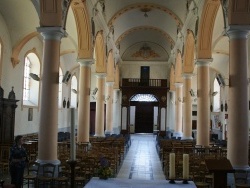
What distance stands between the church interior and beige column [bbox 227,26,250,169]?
1.2 inches

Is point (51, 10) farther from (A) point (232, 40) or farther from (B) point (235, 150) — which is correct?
(B) point (235, 150)

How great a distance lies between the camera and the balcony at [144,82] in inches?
1282

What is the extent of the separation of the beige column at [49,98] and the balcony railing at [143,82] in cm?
2218

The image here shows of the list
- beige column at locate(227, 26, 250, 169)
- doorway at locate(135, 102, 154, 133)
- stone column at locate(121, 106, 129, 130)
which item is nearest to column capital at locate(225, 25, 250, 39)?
beige column at locate(227, 26, 250, 169)

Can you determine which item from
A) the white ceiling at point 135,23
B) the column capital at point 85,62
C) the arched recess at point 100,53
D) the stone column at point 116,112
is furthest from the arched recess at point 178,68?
the column capital at point 85,62

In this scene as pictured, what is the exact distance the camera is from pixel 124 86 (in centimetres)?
3259

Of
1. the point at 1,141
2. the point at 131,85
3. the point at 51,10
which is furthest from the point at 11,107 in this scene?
the point at 131,85

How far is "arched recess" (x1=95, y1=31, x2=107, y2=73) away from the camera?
18.6 metres

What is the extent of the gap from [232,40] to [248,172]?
155 inches

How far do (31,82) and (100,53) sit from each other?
4.66 metres

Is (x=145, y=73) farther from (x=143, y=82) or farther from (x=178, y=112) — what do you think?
(x=178, y=112)

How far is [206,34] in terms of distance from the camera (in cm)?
1452

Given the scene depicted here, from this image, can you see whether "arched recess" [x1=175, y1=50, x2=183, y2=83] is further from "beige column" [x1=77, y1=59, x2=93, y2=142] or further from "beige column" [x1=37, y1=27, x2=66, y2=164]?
"beige column" [x1=37, y1=27, x2=66, y2=164]

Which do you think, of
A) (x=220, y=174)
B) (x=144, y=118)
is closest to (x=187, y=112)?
(x=220, y=174)
